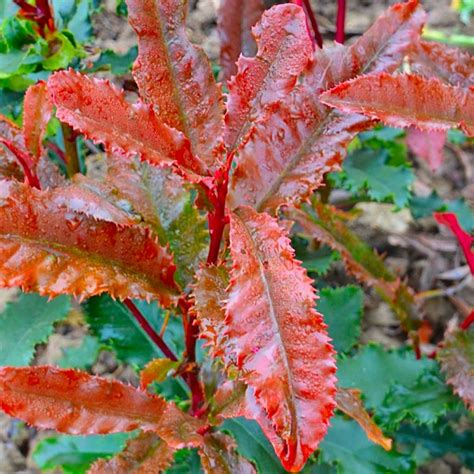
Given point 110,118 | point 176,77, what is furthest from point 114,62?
point 110,118

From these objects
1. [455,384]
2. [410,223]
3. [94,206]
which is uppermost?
[94,206]

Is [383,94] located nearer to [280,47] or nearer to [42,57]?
[280,47]

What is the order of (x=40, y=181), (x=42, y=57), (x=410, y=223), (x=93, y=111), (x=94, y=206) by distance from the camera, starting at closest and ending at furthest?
(x=93, y=111), (x=94, y=206), (x=40, y=181), (x=42, y=57), (x=410, y=223)

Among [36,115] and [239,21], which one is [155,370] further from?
[239,21]

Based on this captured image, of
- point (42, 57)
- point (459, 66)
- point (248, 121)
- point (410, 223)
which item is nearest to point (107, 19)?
point (42, 57)

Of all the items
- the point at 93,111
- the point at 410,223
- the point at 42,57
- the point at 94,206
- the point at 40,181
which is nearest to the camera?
the point at 93,111

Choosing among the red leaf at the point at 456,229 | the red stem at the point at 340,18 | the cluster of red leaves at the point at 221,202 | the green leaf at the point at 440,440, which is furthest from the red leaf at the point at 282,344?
the green leaf at the point at 440,440

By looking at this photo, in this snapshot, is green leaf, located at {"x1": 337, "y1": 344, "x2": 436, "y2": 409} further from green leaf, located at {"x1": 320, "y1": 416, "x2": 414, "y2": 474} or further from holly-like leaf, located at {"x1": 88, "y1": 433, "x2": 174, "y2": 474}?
holly-like leaf, located at {"x1": 88, "y1": 433, "x2": 174, "y2": 474}
